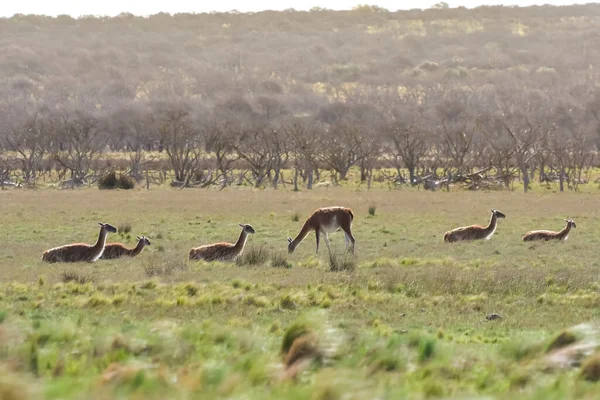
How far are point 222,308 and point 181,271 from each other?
433cm

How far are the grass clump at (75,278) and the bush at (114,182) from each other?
31798 mm

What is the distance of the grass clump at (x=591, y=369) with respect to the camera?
24.6ft

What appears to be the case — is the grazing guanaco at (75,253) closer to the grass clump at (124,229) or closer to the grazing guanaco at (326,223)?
the grazing guanaco at (326,223)

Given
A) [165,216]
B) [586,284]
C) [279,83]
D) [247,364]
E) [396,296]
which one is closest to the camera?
[247,364]

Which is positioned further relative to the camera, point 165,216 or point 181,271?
point 165,216

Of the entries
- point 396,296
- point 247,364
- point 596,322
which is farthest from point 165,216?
point 247,364

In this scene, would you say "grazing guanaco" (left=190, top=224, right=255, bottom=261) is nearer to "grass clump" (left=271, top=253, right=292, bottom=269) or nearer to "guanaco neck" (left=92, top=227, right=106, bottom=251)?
"grass clump" (left=271, top=253, right=292, bottom=269)

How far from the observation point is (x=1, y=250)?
2073cm

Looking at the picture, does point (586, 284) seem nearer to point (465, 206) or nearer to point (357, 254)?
point (357, 254)

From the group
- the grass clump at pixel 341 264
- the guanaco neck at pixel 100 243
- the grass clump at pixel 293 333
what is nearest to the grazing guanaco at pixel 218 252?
the guanaco neck at pixel 100 243

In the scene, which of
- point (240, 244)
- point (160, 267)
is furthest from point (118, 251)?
point (160, 267)

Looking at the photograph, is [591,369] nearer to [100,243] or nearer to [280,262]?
[280,262]

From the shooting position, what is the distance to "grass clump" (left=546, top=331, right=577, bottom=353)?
8266mm

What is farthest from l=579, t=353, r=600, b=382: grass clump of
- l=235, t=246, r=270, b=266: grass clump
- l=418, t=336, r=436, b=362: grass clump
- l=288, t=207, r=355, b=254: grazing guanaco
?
l=288, t=207, r=355, b=254: grazing guanaco
